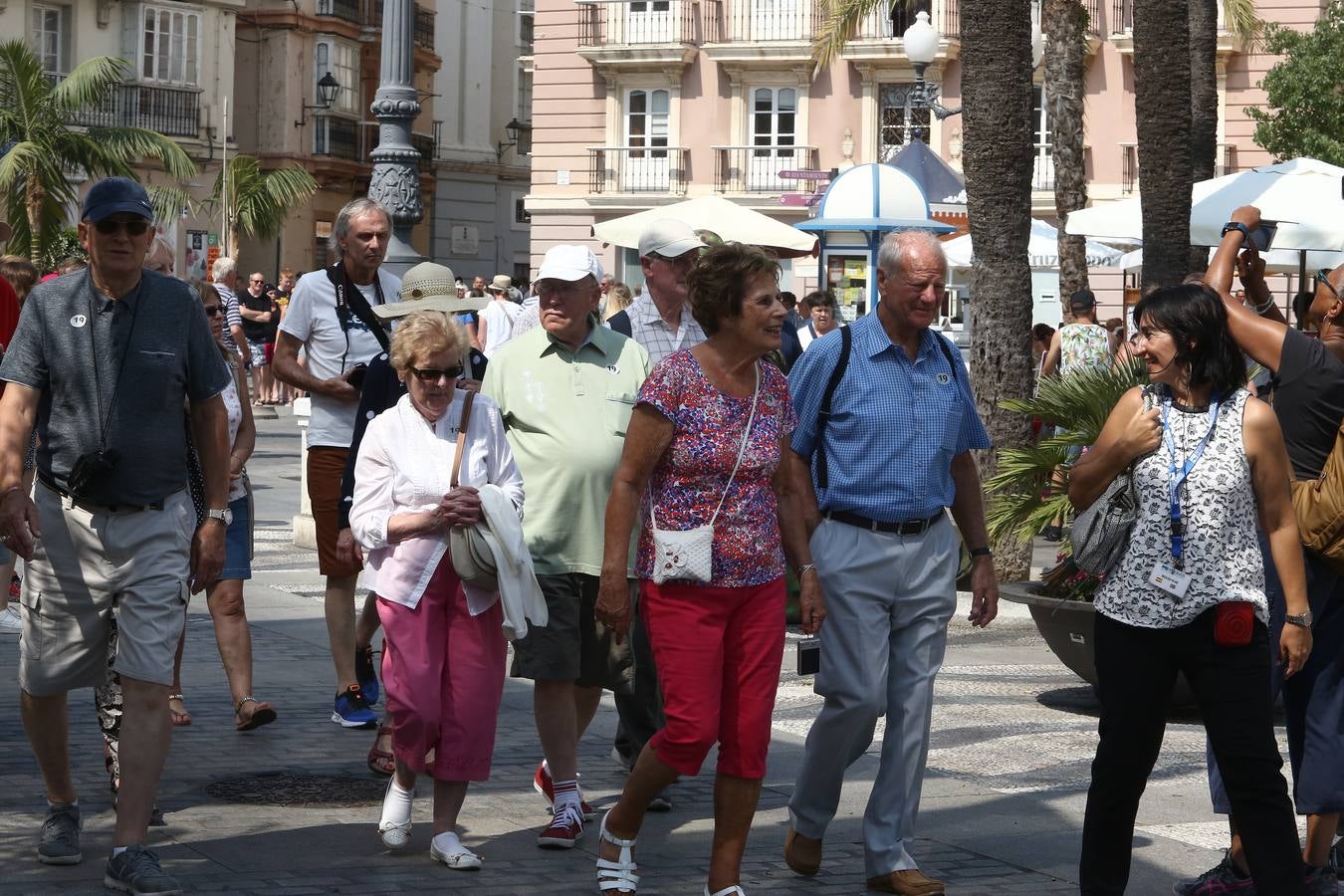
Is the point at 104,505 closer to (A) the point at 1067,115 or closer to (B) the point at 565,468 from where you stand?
(B) the point at 565,468

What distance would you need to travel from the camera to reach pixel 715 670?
5.77m

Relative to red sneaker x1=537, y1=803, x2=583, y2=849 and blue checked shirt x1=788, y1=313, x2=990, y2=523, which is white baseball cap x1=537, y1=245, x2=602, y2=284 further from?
red sneaker x1=537, y1=803, x2=583, y2=849

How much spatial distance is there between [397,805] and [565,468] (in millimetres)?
1231

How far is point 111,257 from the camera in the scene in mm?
5953

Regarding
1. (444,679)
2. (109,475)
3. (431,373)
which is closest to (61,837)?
(109,475)

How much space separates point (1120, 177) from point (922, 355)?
38.8m

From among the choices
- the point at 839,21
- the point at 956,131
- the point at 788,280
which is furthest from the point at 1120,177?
the point at 839,21

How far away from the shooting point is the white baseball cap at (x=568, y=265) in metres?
6.74

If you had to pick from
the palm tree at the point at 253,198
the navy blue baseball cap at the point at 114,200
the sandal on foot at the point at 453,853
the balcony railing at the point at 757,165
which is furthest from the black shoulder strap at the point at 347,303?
the balcony railing at the point at 757,165

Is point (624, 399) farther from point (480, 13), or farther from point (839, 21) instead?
point (480, 13)

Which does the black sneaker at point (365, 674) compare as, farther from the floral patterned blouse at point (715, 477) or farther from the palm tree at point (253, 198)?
the palm tree at point (253, 198)

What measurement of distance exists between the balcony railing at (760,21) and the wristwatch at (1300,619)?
1639 inches

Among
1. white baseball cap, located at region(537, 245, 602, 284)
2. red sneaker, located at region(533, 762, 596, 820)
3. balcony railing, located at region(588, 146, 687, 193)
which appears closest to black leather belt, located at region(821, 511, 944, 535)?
white baseball cap, located at region(537, 245, 602, 284)

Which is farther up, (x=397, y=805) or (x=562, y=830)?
(x=397, y=805)
